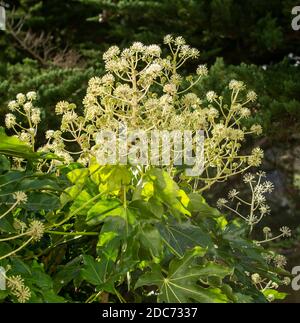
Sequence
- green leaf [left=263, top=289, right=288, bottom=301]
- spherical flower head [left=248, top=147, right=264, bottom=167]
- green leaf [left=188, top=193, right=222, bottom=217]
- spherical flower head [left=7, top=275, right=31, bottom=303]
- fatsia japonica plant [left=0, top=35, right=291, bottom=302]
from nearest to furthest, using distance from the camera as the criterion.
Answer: spherical flower head [left=7, top=275, right=31, bottom=303] < fatsia japonica plant [left=0, top=35, right=291, bottom=302] < green leaf [left=188, top=193, right=222, bottom=217] < spherical flower head [left=248, top=147, right=264, bottom=167] < green leaf [left=263, top=289, right=288, bottom=301]

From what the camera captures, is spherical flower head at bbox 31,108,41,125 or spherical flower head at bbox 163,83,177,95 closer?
spherical flower head at bbox 163,83,177,95

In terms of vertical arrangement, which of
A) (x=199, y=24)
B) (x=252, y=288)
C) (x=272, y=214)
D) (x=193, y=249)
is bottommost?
(x=272, y=214)

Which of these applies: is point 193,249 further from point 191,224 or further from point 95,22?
point 95,22

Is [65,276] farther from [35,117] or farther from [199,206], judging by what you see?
[35,117]

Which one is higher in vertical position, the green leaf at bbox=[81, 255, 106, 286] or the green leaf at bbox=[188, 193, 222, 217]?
the green leaf at bbox=[188, 193, 222, 217]

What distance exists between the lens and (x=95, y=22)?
6.93 metres

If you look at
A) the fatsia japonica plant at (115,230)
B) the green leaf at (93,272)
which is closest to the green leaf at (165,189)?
the fatsia japonica plant at (115,230)

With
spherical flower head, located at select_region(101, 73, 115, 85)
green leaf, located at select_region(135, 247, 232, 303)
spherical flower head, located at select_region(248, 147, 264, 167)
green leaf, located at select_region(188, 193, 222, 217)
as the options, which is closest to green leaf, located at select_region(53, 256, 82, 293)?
green leaf, located at select_region(135, 247, 232, 303)

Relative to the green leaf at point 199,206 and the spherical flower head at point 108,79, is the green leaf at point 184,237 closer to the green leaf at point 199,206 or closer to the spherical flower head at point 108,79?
the green leaf at point 199,206

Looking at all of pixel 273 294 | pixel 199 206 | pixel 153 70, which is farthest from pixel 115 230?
pixel 273 294

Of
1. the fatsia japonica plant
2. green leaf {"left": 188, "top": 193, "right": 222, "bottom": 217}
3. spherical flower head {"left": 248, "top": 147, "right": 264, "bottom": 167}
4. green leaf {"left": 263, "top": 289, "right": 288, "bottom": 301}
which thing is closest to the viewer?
the fatsia japonica plant

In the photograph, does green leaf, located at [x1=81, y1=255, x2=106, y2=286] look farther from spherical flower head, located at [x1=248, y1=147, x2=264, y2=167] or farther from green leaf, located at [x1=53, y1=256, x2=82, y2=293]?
spherical flower head, located at [x1=248, y1=147, x2=264, y2=167]
